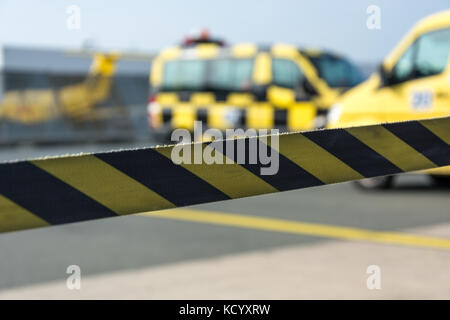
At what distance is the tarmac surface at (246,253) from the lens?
4047mm

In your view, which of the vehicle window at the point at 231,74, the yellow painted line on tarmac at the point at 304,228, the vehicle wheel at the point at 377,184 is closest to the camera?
the yellow painted line on tarmac at the point at 304,228

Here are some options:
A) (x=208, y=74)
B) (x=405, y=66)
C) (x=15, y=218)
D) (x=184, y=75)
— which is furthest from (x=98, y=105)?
(x=15, y=218)

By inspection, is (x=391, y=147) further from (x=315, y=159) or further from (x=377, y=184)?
(x=377, y=184)

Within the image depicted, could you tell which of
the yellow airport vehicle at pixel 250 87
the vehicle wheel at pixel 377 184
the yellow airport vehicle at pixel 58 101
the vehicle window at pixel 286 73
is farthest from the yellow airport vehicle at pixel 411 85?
the yellow airport vehicle at pixel 58 101

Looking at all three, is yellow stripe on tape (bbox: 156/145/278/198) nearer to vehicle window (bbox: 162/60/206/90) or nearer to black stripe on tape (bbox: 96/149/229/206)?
black stripe on tape (bbox: 96/149/229/206)

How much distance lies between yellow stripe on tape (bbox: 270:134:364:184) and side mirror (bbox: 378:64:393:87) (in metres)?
6.85

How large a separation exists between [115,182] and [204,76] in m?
12.1

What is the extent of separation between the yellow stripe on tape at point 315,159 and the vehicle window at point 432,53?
6.34 m

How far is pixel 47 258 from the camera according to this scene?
5082 millimetres

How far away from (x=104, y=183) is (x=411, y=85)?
7073 mm

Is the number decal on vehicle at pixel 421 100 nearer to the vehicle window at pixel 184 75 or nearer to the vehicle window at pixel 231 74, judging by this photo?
the vehicle window at pixel 231 74

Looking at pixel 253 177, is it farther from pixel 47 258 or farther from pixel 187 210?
pixel 187 210
